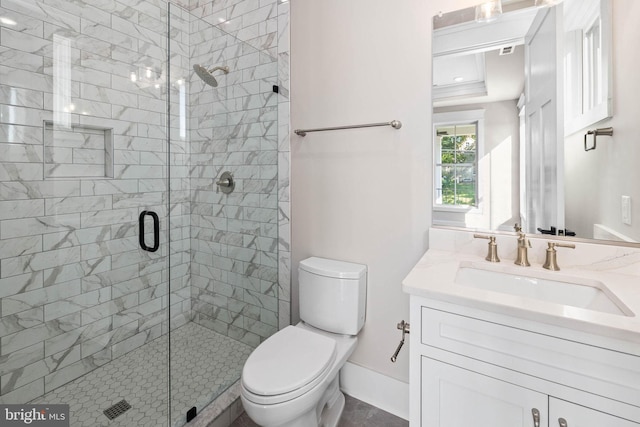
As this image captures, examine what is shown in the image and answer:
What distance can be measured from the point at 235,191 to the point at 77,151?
2.80 ft

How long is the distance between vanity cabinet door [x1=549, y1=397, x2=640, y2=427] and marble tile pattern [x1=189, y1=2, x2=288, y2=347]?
4.83 feet

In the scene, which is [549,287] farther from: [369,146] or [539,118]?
[369,146]

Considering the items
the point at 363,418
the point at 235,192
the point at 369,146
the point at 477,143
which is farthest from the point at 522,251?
the point at 235,192

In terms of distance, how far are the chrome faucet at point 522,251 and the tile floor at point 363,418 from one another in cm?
98

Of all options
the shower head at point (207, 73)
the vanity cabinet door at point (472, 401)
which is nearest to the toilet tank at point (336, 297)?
the vanity cabinet door at point (472, 401)

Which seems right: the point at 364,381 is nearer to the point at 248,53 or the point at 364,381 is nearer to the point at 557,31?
the point at 557,31

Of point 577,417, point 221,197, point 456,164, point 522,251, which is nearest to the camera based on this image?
→ point 577,417

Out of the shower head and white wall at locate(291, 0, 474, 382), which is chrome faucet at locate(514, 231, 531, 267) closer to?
white wall at locate(291, 0, 474, 382)

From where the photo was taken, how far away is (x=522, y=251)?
46.4 inches

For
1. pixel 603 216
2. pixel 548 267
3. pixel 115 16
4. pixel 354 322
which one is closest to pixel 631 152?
pixel 603 216

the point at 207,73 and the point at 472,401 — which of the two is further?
the point at 207,73

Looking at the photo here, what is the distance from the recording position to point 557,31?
46.2 inches

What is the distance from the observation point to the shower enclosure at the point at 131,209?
1.42m

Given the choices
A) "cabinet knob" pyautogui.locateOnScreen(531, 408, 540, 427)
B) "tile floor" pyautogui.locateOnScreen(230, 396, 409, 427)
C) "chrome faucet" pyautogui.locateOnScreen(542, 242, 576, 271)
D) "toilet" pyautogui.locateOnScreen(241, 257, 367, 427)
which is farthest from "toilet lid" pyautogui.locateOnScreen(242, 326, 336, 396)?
"chrome faucet" pyautogui.locateOnScreen(542, 242, 576, 271)
